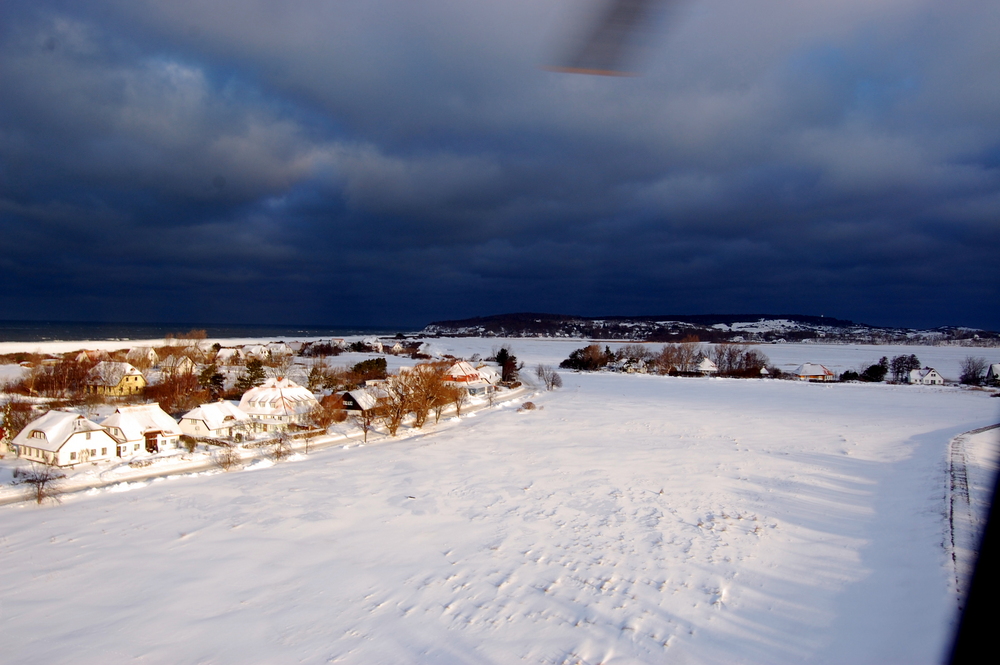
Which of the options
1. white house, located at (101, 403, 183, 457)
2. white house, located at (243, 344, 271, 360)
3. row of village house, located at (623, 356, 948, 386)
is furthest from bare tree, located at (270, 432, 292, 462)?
row of village house, located at (623, 356, 948, 386)

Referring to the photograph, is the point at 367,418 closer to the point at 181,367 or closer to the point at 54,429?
the point at 54,429

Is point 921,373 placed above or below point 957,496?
below

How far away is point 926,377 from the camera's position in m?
53.1

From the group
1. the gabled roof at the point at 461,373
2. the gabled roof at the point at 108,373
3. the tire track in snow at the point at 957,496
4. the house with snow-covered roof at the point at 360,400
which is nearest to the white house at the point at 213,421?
the house with snow-covered roof at the point at 360,400

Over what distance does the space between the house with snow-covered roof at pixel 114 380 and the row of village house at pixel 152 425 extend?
16329 mm

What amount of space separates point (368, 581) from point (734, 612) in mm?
6765

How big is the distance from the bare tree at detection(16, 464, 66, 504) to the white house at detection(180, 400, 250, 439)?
230 inches

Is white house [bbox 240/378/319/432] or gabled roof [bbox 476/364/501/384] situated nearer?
white house [bbox 240/378/319/432]

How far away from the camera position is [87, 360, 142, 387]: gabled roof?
36.1 metres

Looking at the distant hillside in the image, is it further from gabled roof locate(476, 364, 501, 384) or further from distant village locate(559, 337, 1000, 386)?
gabled roof locate(476, 364, 501, 384)

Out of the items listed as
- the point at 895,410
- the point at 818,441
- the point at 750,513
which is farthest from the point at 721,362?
the point at 750,513

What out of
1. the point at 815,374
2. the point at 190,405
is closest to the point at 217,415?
the point at 190,405

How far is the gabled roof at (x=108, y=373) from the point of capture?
118 feet

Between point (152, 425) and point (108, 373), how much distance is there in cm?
1967
